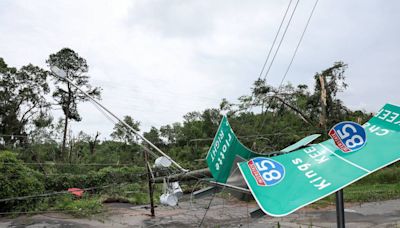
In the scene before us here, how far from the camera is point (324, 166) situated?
2.15 m

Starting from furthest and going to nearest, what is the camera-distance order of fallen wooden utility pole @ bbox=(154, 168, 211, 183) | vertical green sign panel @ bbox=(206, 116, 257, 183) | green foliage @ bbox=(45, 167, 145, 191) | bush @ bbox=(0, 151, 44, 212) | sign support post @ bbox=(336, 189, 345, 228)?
green foliage @ bbox=(45, 167, 145, 191), bush @ bbox=(0, 151, 44, 212), fallen wooden utility pole @ bbox=(154, 168, 211, 183), vertical green sign panel @ bbox=(206, 116, 257, 183), sign support post @ bbox=(336, 189, 345, 228)

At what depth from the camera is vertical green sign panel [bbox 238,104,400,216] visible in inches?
75.7

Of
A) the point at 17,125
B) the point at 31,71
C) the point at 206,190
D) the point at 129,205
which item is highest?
the point at 31,71

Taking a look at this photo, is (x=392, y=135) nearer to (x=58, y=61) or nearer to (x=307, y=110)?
(x=307, y=110)

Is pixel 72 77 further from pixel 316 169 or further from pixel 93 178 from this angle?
pixel 316 169

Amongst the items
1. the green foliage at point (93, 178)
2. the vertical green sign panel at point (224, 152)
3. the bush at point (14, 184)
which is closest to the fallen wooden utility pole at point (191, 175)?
the vertical green sign panel at point (224, 152)

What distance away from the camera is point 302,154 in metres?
2.41

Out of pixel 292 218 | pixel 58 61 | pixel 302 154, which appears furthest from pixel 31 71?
pixel 302 154

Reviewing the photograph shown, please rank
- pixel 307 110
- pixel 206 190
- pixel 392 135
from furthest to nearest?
pixel 307 110 → pixel 206 190 → pixel 392 135

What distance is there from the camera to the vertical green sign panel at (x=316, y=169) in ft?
6.31

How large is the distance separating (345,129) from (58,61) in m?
21.6

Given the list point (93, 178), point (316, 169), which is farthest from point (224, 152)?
point (93, 178)

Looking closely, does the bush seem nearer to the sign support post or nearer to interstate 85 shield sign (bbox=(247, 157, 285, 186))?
interstate 85 shield sign (bbox=(247, 157, 285, 186))

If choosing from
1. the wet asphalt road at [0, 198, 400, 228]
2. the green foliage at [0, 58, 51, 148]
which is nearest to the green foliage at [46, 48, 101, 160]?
the green foliage at [0, 58, 51, 148]
